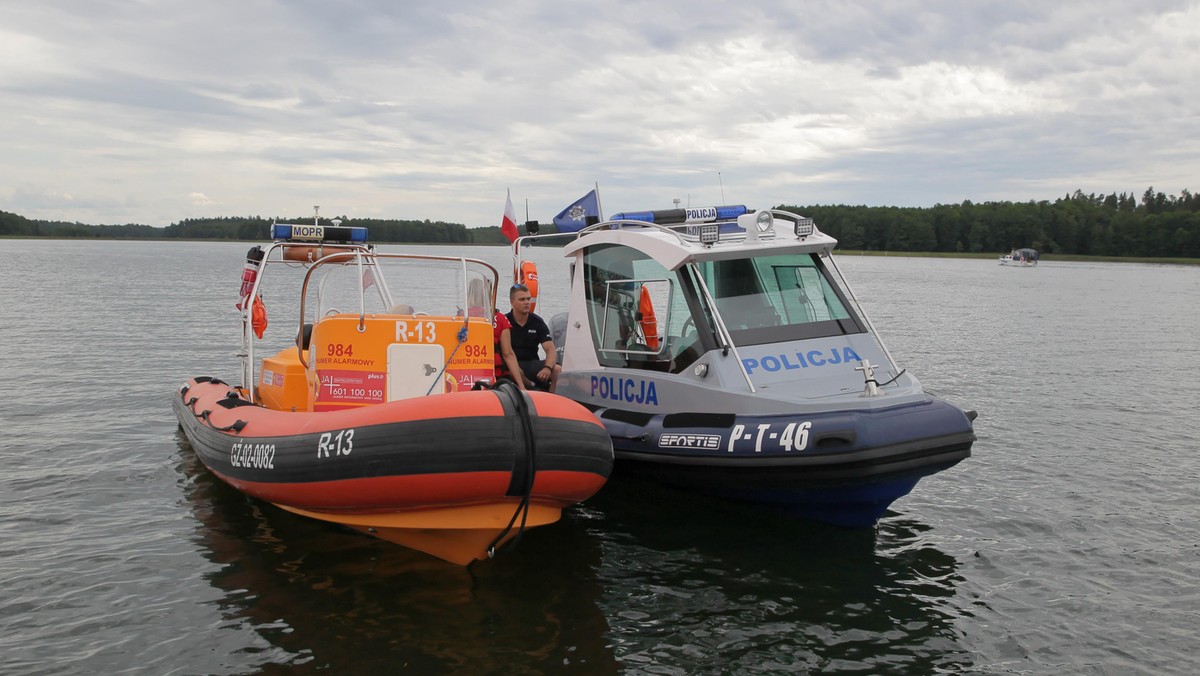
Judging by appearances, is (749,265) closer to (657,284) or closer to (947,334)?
(657,284)

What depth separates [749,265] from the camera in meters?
8.38

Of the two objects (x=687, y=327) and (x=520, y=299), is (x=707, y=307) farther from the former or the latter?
(x=520, y=299)

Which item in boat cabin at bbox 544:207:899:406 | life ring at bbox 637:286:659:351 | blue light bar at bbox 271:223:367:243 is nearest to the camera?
boat cabin at bbox 544:207:899:406

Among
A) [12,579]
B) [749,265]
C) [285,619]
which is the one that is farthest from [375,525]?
[749,265]

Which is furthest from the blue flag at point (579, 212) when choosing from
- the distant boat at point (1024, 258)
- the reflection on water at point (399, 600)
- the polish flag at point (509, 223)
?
the distant boat at point (1024, 258)

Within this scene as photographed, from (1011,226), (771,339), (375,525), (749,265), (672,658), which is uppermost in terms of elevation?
(1011,226)

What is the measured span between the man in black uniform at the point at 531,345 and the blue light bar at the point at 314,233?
1803 mm

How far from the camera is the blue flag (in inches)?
442

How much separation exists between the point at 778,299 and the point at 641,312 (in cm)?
136

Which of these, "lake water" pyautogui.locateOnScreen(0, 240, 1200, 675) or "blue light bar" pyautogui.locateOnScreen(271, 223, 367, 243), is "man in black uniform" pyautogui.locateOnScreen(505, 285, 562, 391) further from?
"blue light bar" pyautogui.locateOnScreen(271, 223, 367, 243)

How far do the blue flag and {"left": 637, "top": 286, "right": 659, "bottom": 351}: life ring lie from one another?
272 cm

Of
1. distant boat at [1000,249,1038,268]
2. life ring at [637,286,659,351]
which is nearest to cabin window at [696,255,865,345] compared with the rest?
life ring at [637,286,659,351]

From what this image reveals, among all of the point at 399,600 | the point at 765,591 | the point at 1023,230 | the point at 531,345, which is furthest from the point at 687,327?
the point at 1023,230

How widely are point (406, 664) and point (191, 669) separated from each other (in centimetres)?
126
